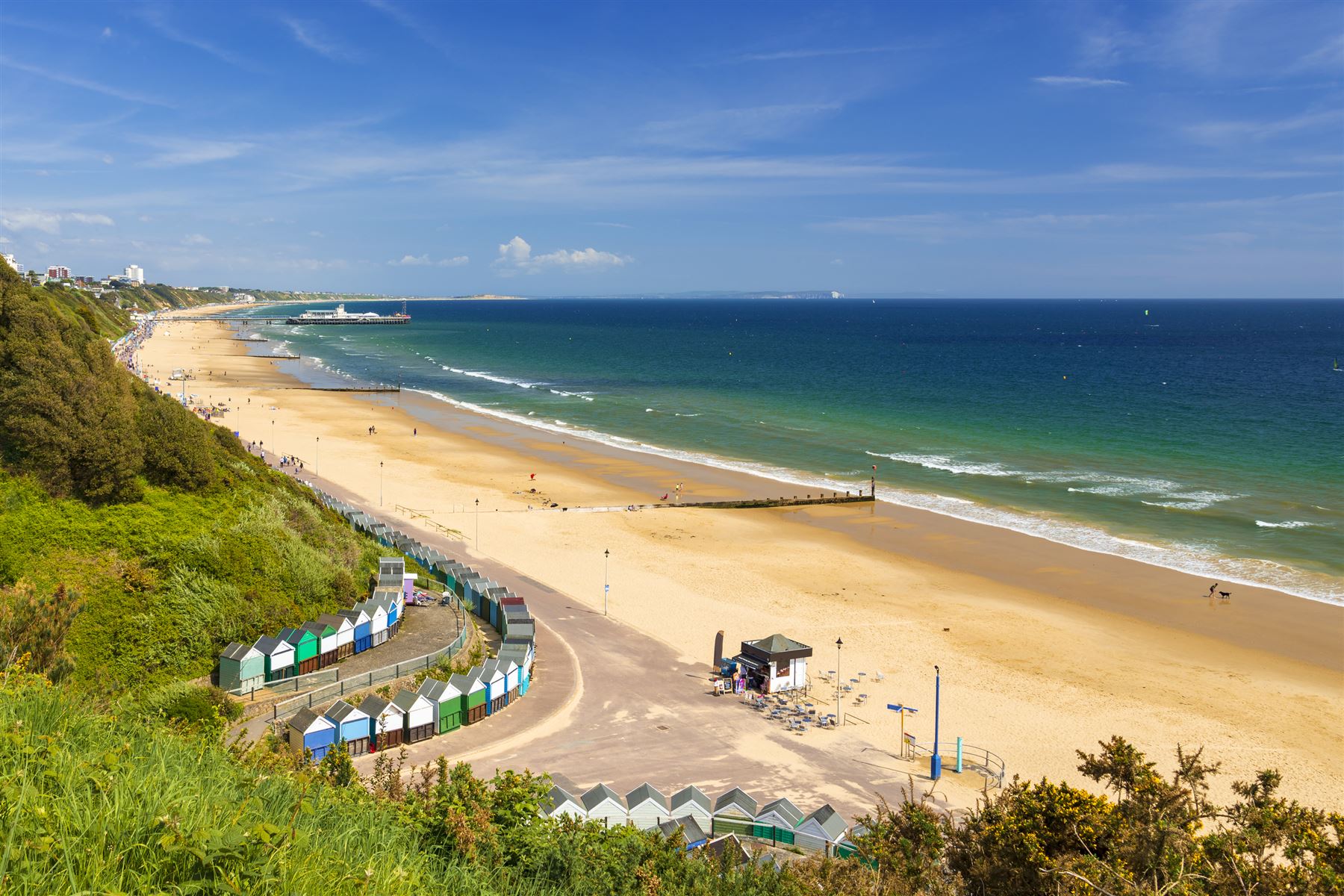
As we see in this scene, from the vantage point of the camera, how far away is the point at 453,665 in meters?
23.0

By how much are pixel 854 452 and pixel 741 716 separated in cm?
Answer: 4173

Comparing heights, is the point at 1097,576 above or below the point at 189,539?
below

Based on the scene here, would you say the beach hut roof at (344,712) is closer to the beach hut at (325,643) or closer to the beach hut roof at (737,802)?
the beach hut at (325,643)

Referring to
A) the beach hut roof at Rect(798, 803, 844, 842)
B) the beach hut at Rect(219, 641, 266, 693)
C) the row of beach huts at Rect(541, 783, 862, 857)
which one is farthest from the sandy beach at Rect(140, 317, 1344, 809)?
the beach hut at Rect(219, 641, 266, 693)

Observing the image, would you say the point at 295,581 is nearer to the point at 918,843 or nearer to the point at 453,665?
the point at 453,665

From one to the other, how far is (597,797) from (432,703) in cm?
552

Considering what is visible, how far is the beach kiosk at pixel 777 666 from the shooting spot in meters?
24.9

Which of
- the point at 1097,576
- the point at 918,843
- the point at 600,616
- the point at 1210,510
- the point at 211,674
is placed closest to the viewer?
the point at 918,843

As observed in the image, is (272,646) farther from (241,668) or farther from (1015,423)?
(1015,423)

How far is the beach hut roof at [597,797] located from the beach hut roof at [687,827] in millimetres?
950

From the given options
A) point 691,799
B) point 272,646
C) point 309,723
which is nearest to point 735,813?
point 691,799

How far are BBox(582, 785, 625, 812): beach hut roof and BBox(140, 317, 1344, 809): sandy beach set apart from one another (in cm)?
858

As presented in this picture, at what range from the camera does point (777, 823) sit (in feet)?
54.3

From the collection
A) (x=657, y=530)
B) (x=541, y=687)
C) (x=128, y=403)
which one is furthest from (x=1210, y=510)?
(x=128, y=403)
